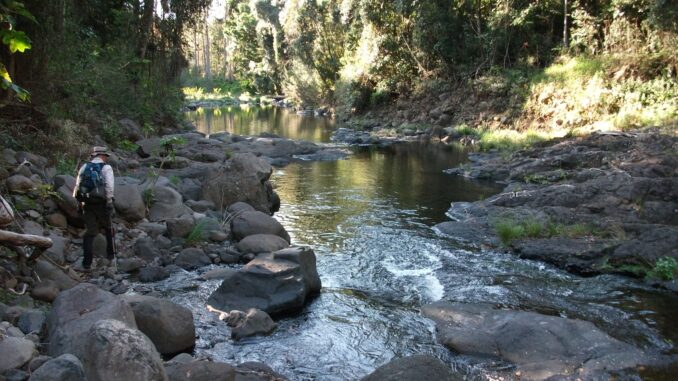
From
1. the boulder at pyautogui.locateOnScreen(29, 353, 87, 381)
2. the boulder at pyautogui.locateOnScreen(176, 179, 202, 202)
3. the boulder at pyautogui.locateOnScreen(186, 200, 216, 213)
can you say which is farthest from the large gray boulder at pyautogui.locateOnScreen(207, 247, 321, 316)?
the boulder at pyautogui.locateOnScreen(176, 179, 202, 202)

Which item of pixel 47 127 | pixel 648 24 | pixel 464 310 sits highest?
pixel 648 24

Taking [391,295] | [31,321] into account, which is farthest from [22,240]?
[391,295]

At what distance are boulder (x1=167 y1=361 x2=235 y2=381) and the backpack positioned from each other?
3624 mm

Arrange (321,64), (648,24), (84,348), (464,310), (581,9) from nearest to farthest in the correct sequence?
(84,348)
(464,310)
(648,24)
(581,9)
(321,64)

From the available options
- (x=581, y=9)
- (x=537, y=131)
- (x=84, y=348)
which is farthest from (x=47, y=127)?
(x=581, y=9)

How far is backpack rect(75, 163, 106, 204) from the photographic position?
775 centimetres

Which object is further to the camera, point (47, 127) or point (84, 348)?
point (47, 127)

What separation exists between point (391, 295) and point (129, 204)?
465 centimetres

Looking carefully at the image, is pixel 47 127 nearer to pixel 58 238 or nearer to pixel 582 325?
pixel 58 238

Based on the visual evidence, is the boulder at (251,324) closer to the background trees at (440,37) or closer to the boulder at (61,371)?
the boulder at (61,371)

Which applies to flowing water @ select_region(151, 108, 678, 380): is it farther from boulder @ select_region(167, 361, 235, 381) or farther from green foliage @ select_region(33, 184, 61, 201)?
green foliage @ select_region(33, 184, 61, 201)

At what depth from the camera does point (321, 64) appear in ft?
144

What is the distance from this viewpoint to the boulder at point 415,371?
15.5 ft

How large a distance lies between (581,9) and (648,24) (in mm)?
5017
